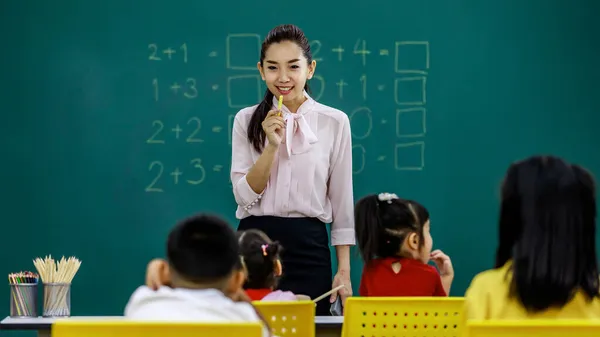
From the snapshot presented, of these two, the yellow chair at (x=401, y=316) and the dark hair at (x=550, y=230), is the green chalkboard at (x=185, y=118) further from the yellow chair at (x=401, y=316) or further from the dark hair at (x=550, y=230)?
the dark hair at (x=550, y=230)

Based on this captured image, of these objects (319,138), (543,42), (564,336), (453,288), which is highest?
(543,42)

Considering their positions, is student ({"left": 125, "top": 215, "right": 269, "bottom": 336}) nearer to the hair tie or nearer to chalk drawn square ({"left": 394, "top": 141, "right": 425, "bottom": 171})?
the hair tie

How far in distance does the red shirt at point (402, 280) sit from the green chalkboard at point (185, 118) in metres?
1.32

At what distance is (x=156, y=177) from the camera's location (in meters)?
4.73

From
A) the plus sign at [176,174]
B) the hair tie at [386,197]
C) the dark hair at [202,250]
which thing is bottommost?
the dark hair at [202,250]

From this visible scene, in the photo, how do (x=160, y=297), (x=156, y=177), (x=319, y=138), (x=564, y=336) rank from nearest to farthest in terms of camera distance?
(x=564, y=336), (x=160, y=297), (x=319, y=138), (x=156, y=177)

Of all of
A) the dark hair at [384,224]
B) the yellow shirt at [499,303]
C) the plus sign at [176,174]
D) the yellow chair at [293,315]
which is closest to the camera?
the yellow shirt at [499,303]

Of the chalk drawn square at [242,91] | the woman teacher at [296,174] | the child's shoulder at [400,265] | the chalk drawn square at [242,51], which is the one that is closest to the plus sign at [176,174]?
the chalk drawn square at [242,91]

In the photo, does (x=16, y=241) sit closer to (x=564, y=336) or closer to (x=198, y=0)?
(x=198, y=0)

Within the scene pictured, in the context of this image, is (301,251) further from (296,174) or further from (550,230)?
(550,230)

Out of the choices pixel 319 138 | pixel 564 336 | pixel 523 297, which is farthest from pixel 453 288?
pixel 564 336

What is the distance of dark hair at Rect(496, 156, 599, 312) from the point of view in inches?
76.0

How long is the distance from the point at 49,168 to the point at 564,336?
3.54m

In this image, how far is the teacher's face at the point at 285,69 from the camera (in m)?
3.36
